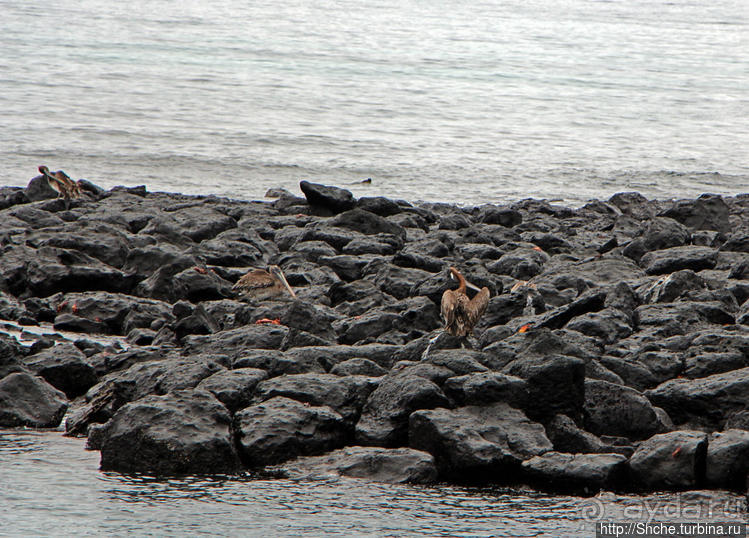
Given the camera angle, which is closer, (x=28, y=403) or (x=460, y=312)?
(x=28, y=403)

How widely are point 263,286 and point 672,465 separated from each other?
14.6ft

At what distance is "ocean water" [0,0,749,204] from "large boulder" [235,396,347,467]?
11085mm

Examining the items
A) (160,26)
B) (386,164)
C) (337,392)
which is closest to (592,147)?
(386,164)

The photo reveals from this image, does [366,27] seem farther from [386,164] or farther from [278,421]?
[278,421]

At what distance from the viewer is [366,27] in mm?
52500

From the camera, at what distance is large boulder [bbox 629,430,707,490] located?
5.12 metres

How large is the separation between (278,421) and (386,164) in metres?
15.1

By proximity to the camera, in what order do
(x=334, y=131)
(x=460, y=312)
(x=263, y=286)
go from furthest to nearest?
(x=334, y=131) → (x=263, y=286) → (x=460, y=312)

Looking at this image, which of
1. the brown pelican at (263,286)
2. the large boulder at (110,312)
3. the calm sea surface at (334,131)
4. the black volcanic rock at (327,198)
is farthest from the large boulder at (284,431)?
the black volcanic rock at (327,198)

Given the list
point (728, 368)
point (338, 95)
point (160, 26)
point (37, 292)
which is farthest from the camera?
point (160, 26)

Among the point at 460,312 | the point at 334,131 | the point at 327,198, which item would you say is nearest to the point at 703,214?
the point at 327,198

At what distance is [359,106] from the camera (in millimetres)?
28141

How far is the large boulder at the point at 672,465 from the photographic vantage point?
16.8 feet

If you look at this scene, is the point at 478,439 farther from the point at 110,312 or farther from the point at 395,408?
the point at 110,312
